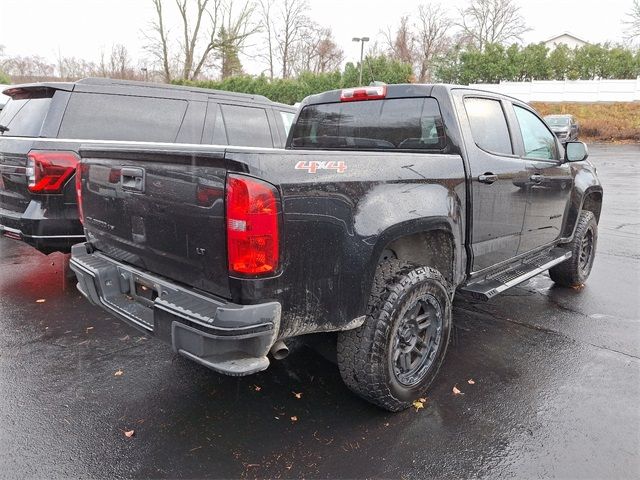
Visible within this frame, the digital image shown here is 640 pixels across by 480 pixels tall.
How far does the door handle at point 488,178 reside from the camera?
3.43 m

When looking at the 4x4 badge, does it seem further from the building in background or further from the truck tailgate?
the building in background

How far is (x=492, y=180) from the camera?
11.6 feet

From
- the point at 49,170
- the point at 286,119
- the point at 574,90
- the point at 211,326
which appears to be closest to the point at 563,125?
the point at 574,90

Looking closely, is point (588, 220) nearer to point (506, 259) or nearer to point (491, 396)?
point (506, 259)

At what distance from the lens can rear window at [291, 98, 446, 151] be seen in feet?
11.4

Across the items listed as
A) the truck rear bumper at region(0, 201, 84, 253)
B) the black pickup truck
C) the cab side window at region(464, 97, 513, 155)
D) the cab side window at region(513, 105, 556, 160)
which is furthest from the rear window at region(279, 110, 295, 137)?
the cab side window at region(464, 97, 513, 155)

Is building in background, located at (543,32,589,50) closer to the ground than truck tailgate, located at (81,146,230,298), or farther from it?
farther from it

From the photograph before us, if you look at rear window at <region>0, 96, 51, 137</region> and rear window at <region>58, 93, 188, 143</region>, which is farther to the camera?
rear window at <region>58, 93, 188, 143</region>

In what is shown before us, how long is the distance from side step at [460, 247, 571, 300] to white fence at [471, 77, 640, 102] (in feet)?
104

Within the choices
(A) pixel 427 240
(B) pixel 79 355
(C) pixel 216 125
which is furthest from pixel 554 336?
(C) pixel 216 125

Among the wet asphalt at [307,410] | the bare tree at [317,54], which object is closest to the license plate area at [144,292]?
the wet asphalt at [307,410]

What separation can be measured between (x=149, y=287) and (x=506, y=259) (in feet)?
9.20

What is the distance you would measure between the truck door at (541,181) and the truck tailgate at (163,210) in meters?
2.84

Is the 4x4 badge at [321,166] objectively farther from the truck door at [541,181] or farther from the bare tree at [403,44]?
the bare tree at [403,44]
